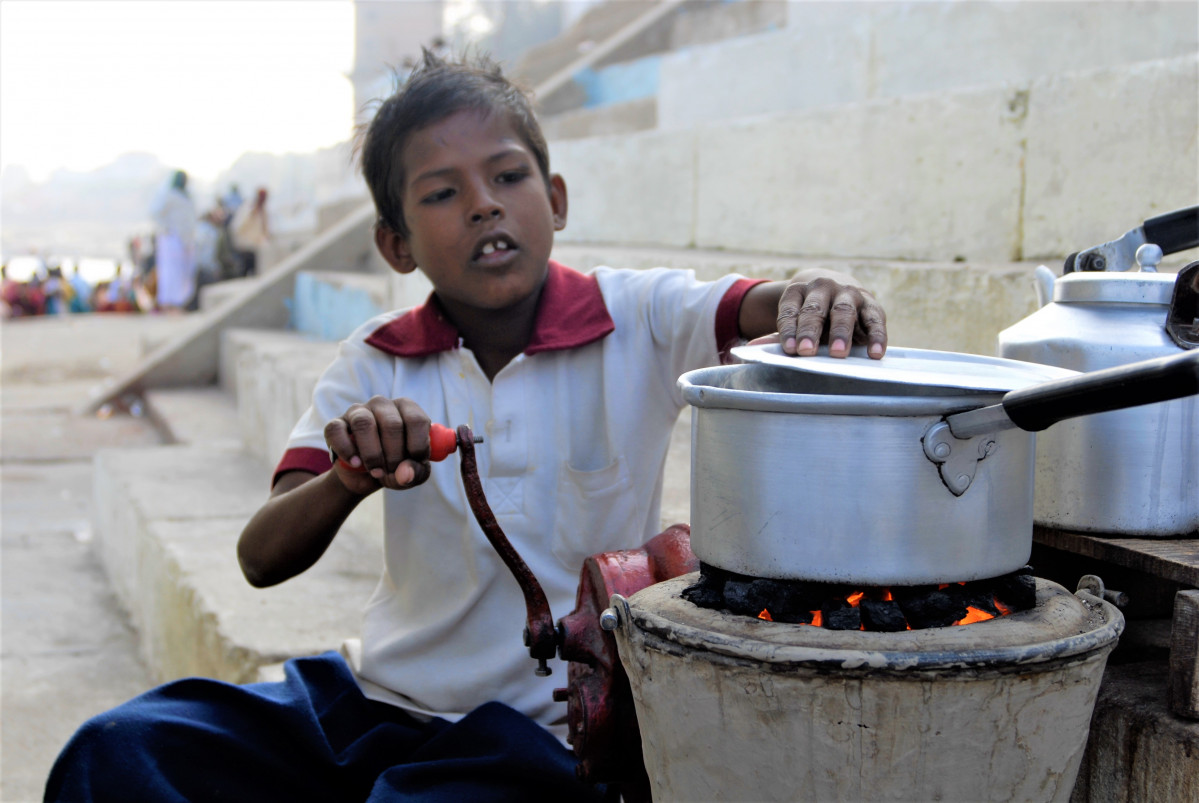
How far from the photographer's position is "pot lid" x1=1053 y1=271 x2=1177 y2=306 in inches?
48.4

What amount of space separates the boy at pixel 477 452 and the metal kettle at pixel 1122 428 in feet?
1.54

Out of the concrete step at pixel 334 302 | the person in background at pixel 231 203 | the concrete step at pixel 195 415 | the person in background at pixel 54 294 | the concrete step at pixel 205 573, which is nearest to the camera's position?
the concrete step at pixel 205 573

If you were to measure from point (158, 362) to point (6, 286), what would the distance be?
802cm

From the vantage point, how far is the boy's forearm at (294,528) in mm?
1456

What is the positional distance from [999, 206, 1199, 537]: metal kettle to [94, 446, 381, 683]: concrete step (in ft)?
6.06

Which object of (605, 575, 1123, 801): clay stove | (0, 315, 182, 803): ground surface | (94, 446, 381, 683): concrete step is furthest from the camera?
(0, 315, 182, 803): ground surface

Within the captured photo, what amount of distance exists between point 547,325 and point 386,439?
0.61m

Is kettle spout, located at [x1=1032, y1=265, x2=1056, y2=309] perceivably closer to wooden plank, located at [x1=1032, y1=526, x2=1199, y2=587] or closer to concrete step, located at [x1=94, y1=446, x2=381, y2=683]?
wooden plank, located at [x1=1032, y1=526, x2=1199, y2=587]

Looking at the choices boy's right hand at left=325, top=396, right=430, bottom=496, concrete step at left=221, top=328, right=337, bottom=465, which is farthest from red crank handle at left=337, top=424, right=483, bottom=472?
concrete step at left=221, top=328, right=337, bottom=465

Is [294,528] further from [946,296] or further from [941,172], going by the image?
[941,172]

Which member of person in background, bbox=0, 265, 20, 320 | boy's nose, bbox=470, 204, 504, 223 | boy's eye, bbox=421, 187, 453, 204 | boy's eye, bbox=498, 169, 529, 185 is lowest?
person in background, bbox=0, 265, 20, 320

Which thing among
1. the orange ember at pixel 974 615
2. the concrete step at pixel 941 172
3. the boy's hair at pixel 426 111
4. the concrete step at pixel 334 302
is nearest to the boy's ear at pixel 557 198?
the boy's hair at pixel 426 111

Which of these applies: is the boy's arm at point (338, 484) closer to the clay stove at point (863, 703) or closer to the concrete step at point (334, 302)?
the clay stove at point (863, 703)

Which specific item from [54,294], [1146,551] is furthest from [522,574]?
[54,294]
